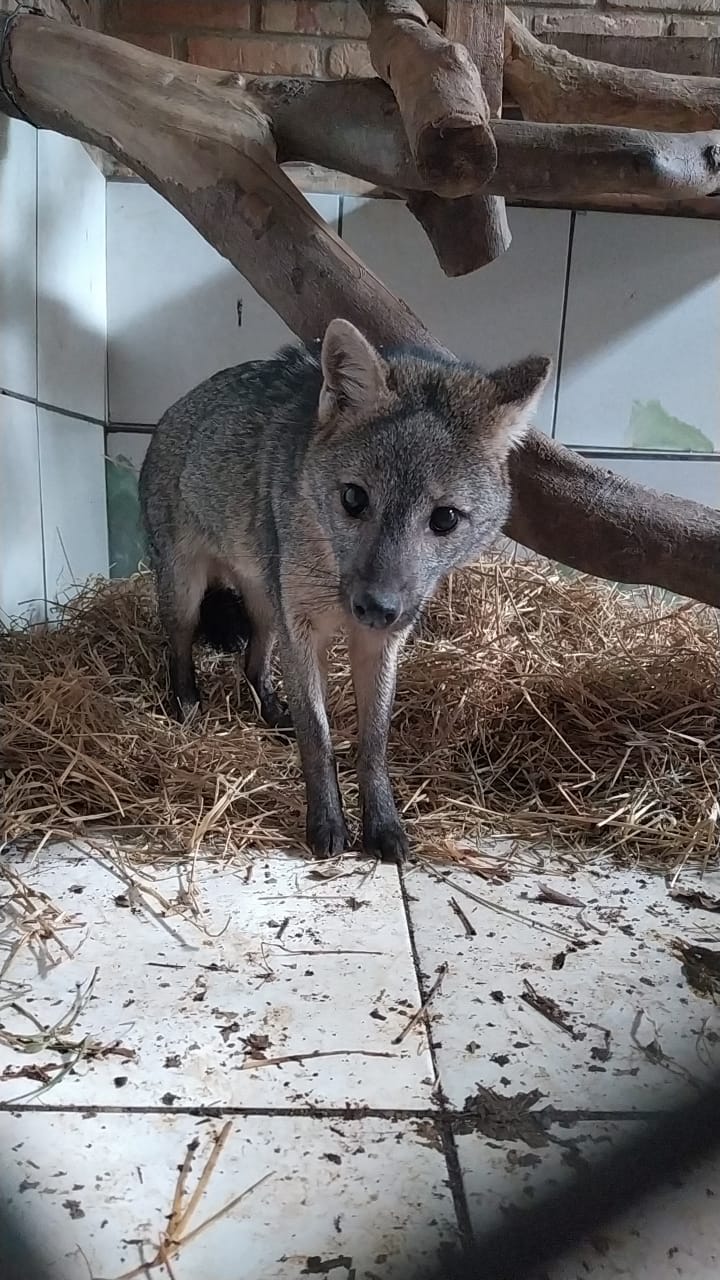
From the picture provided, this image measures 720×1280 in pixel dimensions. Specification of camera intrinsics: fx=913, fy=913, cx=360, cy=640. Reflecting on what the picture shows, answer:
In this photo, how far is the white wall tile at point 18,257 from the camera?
3.18 m

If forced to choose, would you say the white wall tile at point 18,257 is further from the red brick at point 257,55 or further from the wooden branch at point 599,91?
the wooden branch at point 599,91

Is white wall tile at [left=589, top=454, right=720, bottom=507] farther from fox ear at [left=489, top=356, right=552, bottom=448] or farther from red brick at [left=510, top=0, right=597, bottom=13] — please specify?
fox ear at [left=489, top=356, right=552, bottom=448]

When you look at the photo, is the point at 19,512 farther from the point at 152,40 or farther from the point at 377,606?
the point at 152,40

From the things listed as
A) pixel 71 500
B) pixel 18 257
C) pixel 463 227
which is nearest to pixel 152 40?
pixel 18 257

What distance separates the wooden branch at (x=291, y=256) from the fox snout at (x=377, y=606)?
0.78 metres

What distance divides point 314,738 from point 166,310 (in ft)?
8.88

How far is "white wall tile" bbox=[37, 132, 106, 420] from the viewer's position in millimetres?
3531

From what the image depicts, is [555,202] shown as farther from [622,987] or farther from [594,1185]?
[594,1185]

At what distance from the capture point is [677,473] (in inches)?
180

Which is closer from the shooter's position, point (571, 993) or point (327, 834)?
point (571, 993)

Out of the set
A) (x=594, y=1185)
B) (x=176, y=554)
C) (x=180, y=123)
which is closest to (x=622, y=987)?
(x=594, y=1185)

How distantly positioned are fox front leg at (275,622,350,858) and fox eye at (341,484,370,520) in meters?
0.38

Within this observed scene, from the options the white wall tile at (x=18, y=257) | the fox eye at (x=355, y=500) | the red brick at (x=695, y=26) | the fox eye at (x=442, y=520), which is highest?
the red brick at (x=695, y=26)

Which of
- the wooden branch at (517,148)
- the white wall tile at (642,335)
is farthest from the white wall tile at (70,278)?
the white wall tile at (642,335)
